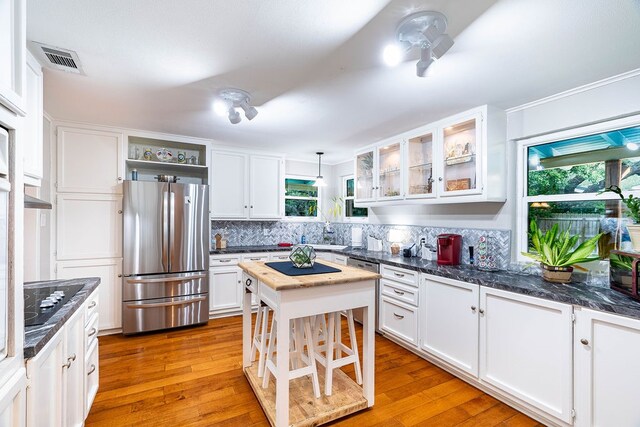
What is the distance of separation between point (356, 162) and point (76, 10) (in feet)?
10.7

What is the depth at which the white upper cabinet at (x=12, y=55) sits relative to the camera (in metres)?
0.92

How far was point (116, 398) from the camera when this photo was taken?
7.09ft

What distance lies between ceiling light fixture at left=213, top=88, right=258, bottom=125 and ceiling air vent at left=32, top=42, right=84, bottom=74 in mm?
888

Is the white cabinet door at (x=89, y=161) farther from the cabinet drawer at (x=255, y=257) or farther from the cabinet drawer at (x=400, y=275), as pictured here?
the cabinet drawer at (x=400, y=275)

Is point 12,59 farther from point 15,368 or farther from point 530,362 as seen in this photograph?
point 530,362

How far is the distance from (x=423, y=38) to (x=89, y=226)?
12.0 feet

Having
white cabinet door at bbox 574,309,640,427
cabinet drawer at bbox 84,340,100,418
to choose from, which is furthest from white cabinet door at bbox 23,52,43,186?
white cabinet door at bbox 574,309,640,427

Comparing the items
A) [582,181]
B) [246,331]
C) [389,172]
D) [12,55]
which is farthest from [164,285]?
[582,181]

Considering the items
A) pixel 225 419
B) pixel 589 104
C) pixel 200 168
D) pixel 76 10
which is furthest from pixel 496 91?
pixel 200 168

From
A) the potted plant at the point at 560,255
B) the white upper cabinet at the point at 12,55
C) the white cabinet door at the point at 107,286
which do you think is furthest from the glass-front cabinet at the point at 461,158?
Result: the white cabinet door at the point at 107,286

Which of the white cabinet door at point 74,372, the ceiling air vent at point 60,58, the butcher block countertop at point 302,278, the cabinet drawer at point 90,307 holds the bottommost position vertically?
the white cabinet door at point 74,372

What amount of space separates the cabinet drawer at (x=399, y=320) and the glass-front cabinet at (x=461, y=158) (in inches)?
48.1

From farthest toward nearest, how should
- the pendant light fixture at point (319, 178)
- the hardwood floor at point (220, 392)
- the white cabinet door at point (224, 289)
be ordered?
the pendant light fixture at point (319, 178)
the white cabinet door at point (224, 289)
the hardwood floor at point (220, 392)

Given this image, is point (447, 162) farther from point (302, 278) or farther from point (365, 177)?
point (302, 278)
